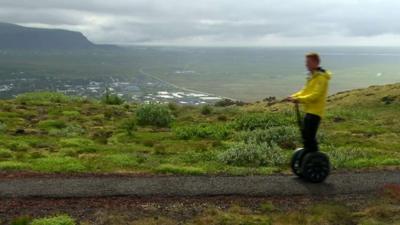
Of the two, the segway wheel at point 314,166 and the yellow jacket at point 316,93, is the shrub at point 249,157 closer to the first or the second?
the segway wheel at point 314,166

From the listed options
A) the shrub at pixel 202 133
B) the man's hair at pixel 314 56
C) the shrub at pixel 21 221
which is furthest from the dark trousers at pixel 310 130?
the shrub at pixel 202 133

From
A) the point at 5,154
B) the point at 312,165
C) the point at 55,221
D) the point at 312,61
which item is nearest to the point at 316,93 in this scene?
the point at 312,61

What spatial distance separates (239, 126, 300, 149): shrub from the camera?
22.1m

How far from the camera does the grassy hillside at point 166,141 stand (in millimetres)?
16703

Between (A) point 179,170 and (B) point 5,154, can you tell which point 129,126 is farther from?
(A) point 179,170

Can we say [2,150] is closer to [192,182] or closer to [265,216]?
[192,182]

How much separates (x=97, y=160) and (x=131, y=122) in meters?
13.2

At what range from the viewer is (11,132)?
80.6 feet

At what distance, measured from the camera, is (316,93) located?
13281 millimetres

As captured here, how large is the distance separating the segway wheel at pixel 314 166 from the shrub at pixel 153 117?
17601 millimetres

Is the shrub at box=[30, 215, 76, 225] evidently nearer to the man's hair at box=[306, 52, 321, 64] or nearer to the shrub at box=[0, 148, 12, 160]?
the man's hair at box=[306, 52, 321, 64]

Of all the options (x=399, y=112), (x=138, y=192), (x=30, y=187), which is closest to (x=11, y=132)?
(x=30, y=187)

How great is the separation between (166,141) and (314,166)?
11.1 meters

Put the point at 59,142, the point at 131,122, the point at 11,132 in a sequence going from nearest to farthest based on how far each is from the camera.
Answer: the point at 59,142 < the point at 11,132 < the point at 131,122
